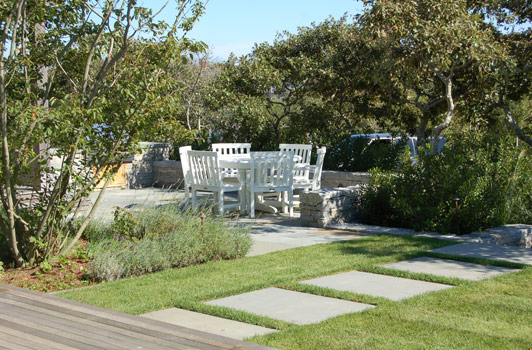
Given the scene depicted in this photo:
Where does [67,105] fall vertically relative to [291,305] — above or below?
above

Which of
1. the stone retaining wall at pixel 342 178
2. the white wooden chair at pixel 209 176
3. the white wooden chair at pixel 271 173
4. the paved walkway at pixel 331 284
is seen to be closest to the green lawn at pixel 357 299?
the paved walkway at pixel 331 284

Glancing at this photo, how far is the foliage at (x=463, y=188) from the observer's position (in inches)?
323

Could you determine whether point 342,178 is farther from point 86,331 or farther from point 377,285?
point 86,331

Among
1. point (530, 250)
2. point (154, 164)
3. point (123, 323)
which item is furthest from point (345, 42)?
point (123, 323)

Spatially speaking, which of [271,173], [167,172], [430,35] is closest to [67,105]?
[271,173]

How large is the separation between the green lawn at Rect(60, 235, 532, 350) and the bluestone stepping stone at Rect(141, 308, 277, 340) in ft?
0.26

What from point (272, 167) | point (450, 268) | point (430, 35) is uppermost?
point (430, 35)

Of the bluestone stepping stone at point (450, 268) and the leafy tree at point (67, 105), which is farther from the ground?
the leafy tree at point (67, 105)

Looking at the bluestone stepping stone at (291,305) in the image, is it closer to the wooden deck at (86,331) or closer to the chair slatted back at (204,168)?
the wooden deck at (86,331)

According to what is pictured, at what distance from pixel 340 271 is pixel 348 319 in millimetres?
1665

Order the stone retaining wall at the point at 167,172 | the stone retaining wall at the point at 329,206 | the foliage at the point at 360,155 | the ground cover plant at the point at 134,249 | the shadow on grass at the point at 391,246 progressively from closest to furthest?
the ground cover plant at the point at 134,249
the shadow on grass at the point at 391,246
the stone retaining wall at the point at 329,206
the foliage at the point at 360,155
the stone retaining wall at the point at 167,172

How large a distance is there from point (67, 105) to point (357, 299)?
124 inches

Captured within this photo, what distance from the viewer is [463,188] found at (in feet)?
26.8

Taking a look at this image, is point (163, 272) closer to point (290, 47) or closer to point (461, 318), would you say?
point (461, 318)
